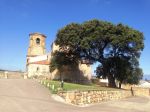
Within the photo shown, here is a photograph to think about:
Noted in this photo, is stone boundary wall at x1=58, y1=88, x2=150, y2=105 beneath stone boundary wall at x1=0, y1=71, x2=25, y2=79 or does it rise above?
beneath

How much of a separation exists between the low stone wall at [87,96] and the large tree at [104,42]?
1128cm

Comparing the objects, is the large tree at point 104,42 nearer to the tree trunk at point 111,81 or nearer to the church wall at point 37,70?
the tree trunk at point 111,81

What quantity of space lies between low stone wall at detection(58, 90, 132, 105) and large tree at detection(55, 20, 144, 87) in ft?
37.0

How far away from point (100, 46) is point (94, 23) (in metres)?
4.28

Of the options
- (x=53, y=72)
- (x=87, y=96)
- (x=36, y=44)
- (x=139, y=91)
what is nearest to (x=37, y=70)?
(x=53, y=72)

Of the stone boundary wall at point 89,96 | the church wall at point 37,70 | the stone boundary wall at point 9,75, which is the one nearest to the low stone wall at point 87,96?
the stone boundary wall at point 89,96

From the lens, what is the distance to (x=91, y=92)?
105 ft

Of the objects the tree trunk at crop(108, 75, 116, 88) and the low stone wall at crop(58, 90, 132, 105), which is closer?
the low stone wall at crop(58, 90, 132, 105)

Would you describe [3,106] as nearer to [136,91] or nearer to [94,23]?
[94,23]

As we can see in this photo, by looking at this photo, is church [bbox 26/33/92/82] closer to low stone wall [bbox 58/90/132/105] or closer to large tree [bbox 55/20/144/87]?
large tree [bbox 55/20/144/87]

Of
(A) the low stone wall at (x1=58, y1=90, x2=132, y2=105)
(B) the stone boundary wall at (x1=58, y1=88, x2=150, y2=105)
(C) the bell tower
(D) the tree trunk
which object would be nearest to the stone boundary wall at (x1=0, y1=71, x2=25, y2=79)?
(C) the bell tower

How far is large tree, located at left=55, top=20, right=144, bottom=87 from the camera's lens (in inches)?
1929

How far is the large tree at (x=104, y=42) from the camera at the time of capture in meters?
49.0

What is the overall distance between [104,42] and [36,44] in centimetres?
3145
